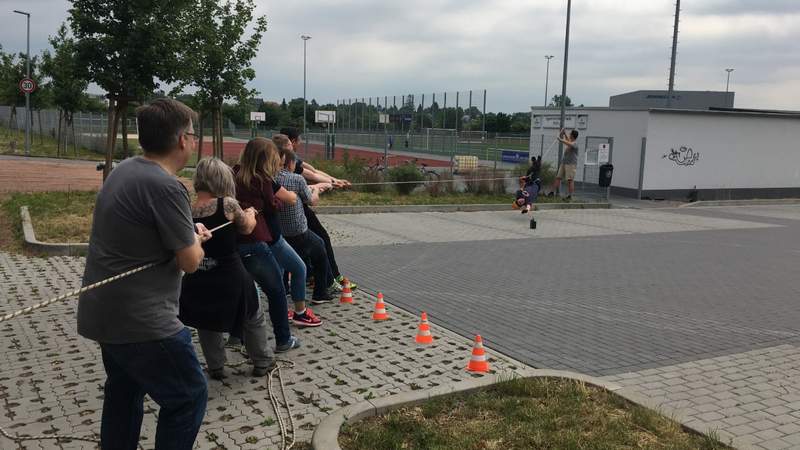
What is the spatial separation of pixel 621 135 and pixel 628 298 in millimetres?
15125

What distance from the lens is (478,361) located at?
5.04m

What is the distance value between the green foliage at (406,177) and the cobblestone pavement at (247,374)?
1175 centimetres

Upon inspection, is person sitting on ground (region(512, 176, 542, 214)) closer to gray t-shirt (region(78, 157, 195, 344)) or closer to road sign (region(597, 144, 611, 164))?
road sign (region(597, 144, 611, 164))

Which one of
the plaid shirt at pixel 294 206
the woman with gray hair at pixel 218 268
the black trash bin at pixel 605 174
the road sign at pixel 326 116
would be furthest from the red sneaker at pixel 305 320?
the road sign at pixel 326 116

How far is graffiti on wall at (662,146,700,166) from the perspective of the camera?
21656 millimetres

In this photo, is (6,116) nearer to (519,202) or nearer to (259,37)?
(259,37)

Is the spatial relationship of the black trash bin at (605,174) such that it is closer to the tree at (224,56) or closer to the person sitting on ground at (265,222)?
the tree at (224,56)

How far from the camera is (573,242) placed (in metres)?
12.3

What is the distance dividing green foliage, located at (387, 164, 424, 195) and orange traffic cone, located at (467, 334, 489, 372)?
44.1 ft

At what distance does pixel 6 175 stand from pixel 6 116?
48.6m

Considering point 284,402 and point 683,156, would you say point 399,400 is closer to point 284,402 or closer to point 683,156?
point 284,402

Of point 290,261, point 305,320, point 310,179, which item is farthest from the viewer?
point 310,179

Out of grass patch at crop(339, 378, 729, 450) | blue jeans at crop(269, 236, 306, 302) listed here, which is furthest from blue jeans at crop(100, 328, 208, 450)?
blue jeans at crop(269, 236, 306, 302)

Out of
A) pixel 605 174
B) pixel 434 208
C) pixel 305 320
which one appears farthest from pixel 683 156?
pixel 305 320
